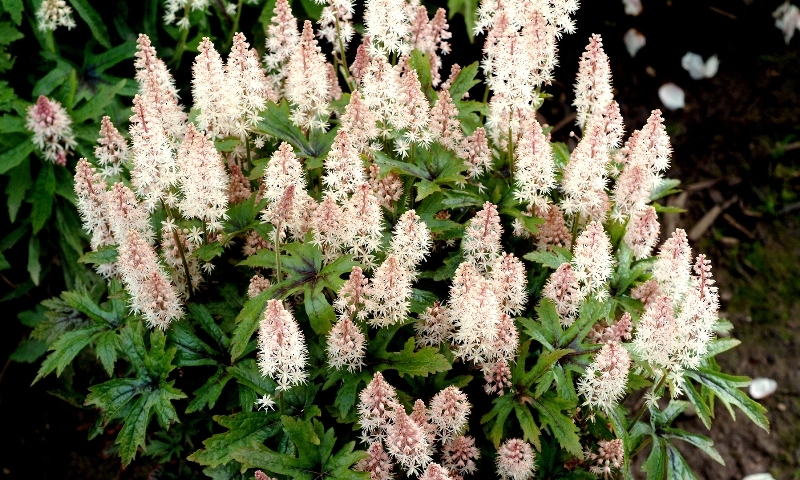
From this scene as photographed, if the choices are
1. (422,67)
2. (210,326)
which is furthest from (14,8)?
(210,326)

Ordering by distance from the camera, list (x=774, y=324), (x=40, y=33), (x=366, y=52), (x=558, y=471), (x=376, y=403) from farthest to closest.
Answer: (x=774, y=324)
(x=40, y=33)
(x=366, y=52)
(x=558, y=471)
(x=376, y=403)

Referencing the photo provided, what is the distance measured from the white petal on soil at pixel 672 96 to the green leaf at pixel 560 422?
438cm

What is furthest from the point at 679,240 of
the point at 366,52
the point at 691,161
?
the point at 691,161

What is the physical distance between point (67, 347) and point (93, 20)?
2.26 metres

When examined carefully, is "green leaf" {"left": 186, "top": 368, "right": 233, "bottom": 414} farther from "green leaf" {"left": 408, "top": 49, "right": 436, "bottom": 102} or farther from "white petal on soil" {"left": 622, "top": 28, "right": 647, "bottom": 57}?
A: "white petal on soil" {"left": 622, "top": 28, "right": 647, "bottom": 57}

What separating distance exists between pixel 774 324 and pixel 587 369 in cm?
346

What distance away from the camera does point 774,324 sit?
5395 millimetres

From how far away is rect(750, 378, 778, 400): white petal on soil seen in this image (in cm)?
507

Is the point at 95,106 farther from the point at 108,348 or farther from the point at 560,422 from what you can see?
the point at 560,422

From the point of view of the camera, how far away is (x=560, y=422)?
248 centimetres

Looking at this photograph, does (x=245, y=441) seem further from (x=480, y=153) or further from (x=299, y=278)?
(x=480, y=153)

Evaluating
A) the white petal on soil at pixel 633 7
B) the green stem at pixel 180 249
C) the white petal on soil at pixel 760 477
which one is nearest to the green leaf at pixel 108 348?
the green stem at pixel 180 249

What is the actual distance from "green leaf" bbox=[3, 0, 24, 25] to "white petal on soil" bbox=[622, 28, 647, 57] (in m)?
4.37

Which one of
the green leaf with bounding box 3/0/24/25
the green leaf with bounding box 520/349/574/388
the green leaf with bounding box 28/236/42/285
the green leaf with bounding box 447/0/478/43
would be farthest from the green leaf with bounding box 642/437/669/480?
the green leaf with bounding box 3/0/24/25
